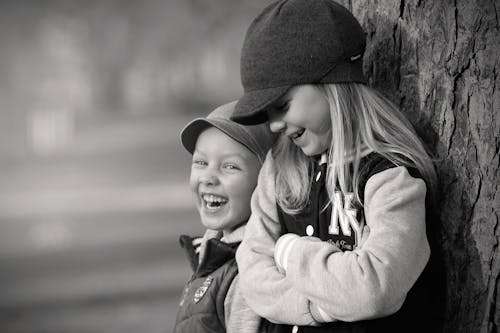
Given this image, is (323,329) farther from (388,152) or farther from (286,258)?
(388,152)

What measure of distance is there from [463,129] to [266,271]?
0.51m

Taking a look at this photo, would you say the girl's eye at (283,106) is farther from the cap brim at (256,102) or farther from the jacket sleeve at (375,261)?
the jacket sleeve at (375,261)

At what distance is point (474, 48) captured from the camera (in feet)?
4.64

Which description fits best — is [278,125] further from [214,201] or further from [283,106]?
[214,201]

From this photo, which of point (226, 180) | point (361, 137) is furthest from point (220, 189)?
point (361, 137)

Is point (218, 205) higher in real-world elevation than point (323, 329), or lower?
higher

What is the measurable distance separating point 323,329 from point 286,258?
0.51ft

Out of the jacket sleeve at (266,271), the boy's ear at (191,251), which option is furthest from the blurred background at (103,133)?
the jacket sleeve at (266,271)

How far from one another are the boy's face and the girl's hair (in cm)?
33

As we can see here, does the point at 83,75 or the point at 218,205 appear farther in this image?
the point at 83,75

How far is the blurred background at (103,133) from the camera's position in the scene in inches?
153

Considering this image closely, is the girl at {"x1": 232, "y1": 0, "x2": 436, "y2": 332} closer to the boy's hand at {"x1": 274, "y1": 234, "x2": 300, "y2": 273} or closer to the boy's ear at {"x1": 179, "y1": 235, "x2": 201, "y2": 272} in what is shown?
the boy's hand at {"x1": 274, "y1": 234, "x2": 300, "y2": 273}

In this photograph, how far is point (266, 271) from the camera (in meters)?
1.43

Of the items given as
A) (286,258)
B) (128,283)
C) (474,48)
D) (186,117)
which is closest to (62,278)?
(128,283)
